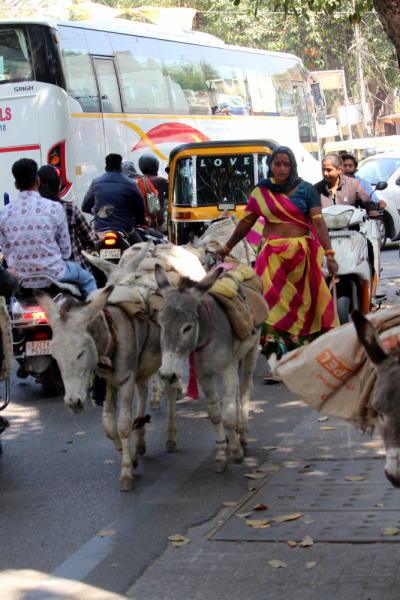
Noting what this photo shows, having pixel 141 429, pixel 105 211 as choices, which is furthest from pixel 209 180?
pixel 141 429

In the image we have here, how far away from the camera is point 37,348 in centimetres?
680

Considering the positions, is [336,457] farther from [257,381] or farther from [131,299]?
[257,381]

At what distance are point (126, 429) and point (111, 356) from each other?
0.51 metres

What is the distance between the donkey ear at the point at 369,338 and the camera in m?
2.96

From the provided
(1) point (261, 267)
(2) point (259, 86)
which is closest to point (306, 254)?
(1) point (261, 267)

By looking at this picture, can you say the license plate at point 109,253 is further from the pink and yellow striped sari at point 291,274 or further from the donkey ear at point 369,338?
the donkey ear at point 369,338

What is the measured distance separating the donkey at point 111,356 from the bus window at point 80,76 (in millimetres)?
10025

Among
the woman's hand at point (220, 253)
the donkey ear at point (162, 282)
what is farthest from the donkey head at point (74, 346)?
the woman's hand at point (220, 253)

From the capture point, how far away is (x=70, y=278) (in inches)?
276

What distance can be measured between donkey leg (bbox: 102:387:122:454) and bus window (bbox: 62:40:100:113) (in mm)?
10372

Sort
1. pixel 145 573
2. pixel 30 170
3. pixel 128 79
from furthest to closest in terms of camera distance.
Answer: pixel 128 79 < pixel 30 170 < pixel 145 573

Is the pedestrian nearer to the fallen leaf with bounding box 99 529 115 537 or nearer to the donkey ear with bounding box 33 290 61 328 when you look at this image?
the donkey ear with bounding box 33 290 61 328

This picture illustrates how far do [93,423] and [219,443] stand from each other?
182 cm

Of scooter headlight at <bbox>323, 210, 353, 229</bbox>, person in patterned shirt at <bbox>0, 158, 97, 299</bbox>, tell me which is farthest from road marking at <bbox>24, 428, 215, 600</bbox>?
scooter headlight at <bbox>323, 210, 353, 229</bbox>
